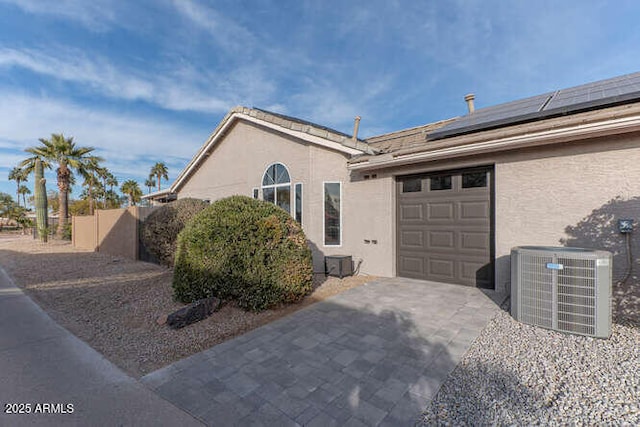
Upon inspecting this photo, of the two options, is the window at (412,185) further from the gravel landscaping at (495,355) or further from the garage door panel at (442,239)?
the gravel landscaping at (495,355)

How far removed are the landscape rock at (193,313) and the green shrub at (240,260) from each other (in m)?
0.23

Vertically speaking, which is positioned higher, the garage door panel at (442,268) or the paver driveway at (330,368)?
the garage door panel at (442,268)

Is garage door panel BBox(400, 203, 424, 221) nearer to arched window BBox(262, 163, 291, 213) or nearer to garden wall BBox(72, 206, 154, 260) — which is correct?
arched window BBox(262, 163, 291, 213)

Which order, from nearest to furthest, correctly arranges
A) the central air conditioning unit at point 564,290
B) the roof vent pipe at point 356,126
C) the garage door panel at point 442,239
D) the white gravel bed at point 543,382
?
the white gravel bed at point 543,382
the central air conditioning unit at point 564,290
the garage door panel at point 442,239
the roof vent pipe at point 356,126

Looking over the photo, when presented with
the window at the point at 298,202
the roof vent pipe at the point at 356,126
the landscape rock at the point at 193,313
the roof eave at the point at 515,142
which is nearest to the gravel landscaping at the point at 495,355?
the landscape rock at the point at 193,313

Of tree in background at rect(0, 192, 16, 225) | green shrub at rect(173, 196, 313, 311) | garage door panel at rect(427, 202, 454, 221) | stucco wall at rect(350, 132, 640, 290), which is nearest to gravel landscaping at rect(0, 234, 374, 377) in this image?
green shrub at rect(173, 196, 313, 311)

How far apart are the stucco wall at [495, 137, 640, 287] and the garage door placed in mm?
314

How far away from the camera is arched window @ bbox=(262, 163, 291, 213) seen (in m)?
8.63

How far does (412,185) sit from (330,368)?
5.09 meters

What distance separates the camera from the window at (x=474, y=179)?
18.5ft

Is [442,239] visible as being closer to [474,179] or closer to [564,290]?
[474,179]

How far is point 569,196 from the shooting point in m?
4.59

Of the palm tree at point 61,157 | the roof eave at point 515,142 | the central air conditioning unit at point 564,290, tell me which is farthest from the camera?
the palm tree at point 61,157

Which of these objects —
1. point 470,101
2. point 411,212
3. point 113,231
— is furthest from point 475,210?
point 113,231
